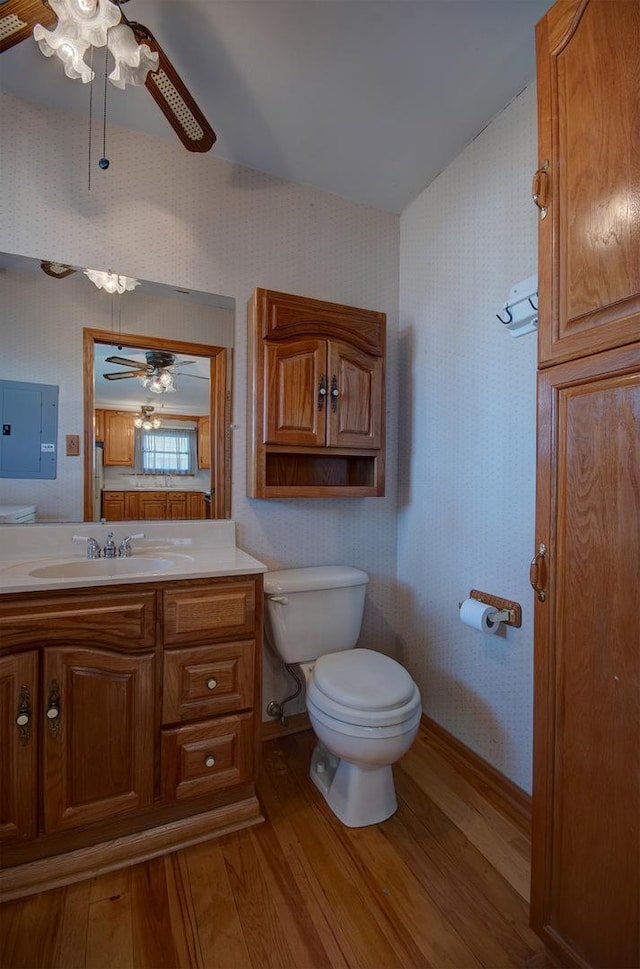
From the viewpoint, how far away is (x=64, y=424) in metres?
1.62

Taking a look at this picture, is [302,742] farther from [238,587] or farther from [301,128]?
[301,128]

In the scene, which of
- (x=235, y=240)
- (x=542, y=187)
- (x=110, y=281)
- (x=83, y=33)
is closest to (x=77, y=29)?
(x=83, y=33)

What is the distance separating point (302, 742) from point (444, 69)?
8.71 ft

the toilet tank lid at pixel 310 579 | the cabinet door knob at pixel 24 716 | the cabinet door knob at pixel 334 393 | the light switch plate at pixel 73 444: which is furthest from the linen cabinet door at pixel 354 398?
the cabinet door knob at pixel 24 716

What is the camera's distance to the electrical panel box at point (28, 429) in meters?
1.54

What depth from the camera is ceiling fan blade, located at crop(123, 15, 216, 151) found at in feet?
3.75

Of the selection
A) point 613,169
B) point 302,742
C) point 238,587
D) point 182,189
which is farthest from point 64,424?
point 613,169

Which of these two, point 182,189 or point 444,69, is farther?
point 182,189

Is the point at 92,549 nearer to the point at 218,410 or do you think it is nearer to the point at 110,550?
the point at 110,550

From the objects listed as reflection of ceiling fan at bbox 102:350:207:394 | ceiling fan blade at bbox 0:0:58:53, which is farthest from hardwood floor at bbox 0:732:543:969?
ceiling fan blade at bbox 0:0:58:53

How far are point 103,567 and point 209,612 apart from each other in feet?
1.54

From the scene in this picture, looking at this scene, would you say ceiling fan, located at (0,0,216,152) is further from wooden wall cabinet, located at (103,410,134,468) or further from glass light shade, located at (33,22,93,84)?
wooden wall cabinet, located at (103,410,134,468)

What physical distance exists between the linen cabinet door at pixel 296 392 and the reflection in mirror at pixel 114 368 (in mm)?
234

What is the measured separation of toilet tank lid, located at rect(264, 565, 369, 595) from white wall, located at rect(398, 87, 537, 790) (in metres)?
0.41
